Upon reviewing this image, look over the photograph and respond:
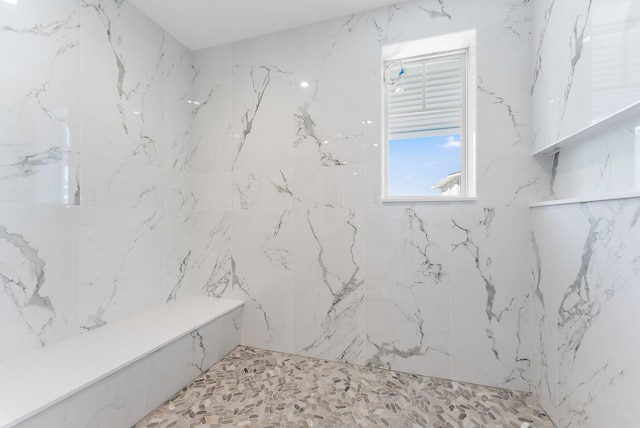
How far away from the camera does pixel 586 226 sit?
1100 millimetres

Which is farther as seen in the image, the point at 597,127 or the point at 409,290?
the point at 409,290

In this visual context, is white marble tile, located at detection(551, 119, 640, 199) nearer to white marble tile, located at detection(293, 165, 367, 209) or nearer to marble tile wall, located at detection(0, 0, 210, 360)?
white marble tile, located at detection(293, 165, 367, 209)

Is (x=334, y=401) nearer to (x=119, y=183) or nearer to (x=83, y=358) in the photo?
(x=83, y=358)

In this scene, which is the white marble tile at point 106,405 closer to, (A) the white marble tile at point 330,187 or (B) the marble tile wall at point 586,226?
(A) the white marble tile at point 330,187

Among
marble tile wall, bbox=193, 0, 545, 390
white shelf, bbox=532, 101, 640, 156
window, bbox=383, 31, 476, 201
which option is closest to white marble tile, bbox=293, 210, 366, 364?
marble tile wall, bbox=193, 0, 545, 390

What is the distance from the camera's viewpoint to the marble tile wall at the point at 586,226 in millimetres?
907

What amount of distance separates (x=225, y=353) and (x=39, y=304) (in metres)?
1.08

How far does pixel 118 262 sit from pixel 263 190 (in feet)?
3.34

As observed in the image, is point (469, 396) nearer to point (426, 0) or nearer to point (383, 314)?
point (383, 314)

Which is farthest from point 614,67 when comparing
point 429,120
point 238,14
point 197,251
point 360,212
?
point 197,251

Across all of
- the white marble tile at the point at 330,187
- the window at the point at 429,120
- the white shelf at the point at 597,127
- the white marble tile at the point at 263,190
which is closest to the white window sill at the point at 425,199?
the window at the point at 429,120

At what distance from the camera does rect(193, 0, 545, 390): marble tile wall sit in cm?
161

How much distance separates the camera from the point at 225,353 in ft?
6.50

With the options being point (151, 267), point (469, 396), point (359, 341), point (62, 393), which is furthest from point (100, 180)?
point (469, 396)
